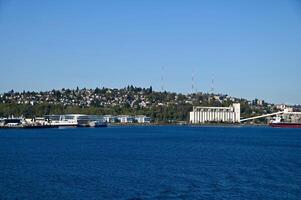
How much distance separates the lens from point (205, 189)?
19.3 m

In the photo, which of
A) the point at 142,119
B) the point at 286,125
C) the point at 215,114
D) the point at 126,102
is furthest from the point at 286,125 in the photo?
the point at 126,102

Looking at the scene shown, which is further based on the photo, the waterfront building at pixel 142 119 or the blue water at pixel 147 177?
the waterfront building at pixel 142 119

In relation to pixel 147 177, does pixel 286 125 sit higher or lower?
higher

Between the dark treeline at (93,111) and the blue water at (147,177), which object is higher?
the dark treeline at (93,111)

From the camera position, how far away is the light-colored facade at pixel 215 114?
Result: 413ft

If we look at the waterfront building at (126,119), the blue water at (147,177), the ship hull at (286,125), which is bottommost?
the blue water at (147,177)

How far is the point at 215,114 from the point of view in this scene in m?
128

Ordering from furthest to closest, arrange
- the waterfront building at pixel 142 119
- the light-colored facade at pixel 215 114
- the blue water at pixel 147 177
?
the light-colored facade at pixel 215 114 < the waterfront building at pixel 142 119 < the blue water at pixel 147 177

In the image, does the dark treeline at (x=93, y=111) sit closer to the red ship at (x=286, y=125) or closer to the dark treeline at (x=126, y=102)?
the dark treeline at (x=126, y=102)

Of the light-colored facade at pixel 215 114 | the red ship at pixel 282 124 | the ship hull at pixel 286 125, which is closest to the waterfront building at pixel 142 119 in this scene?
the light-colored facade at pixel 215 114

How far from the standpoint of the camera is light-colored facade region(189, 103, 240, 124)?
413ft

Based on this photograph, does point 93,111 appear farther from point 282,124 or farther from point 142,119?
point 282,124

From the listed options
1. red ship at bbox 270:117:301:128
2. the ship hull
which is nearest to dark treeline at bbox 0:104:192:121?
red ship at bbox 270:117:301:128

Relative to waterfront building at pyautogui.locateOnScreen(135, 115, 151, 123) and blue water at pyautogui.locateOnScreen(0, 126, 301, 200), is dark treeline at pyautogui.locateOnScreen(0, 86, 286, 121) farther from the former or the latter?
blue water at pyautogui.locateOnScreen(0, 126, 301, 200)
